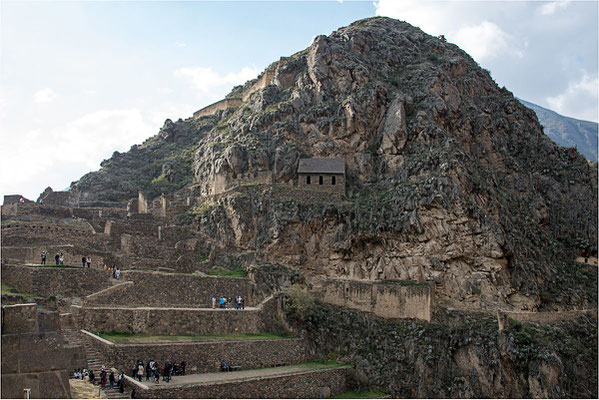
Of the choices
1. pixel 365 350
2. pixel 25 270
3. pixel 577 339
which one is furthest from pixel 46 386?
pixel 577 339

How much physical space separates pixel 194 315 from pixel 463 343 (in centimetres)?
1857

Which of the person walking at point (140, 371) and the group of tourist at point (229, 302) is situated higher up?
the group of tourist at point (229, 302)

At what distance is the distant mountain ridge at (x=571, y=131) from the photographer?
135375mm

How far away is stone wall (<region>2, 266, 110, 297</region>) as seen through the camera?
96.2 ft

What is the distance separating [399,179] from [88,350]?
3241cm

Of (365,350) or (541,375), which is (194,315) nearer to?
(365,350)

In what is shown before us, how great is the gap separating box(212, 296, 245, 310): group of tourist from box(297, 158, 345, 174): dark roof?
17.7m

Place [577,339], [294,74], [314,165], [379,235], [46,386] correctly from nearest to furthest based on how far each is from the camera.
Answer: [46,386]
[577,339]
[379,235]
[314,165]
[294,74]

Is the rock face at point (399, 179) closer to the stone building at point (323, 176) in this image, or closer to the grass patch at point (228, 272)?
the stone building at point (323, 176)

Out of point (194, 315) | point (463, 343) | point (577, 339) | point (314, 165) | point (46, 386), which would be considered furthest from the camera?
point (314, 165)

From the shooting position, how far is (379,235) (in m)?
48.3

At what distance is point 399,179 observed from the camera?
51.9 meters

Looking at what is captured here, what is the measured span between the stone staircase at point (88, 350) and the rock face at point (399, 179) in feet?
72.0

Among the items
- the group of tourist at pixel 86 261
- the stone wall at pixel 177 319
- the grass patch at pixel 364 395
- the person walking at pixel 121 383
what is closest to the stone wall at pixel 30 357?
the person walking at pixel 121 383
